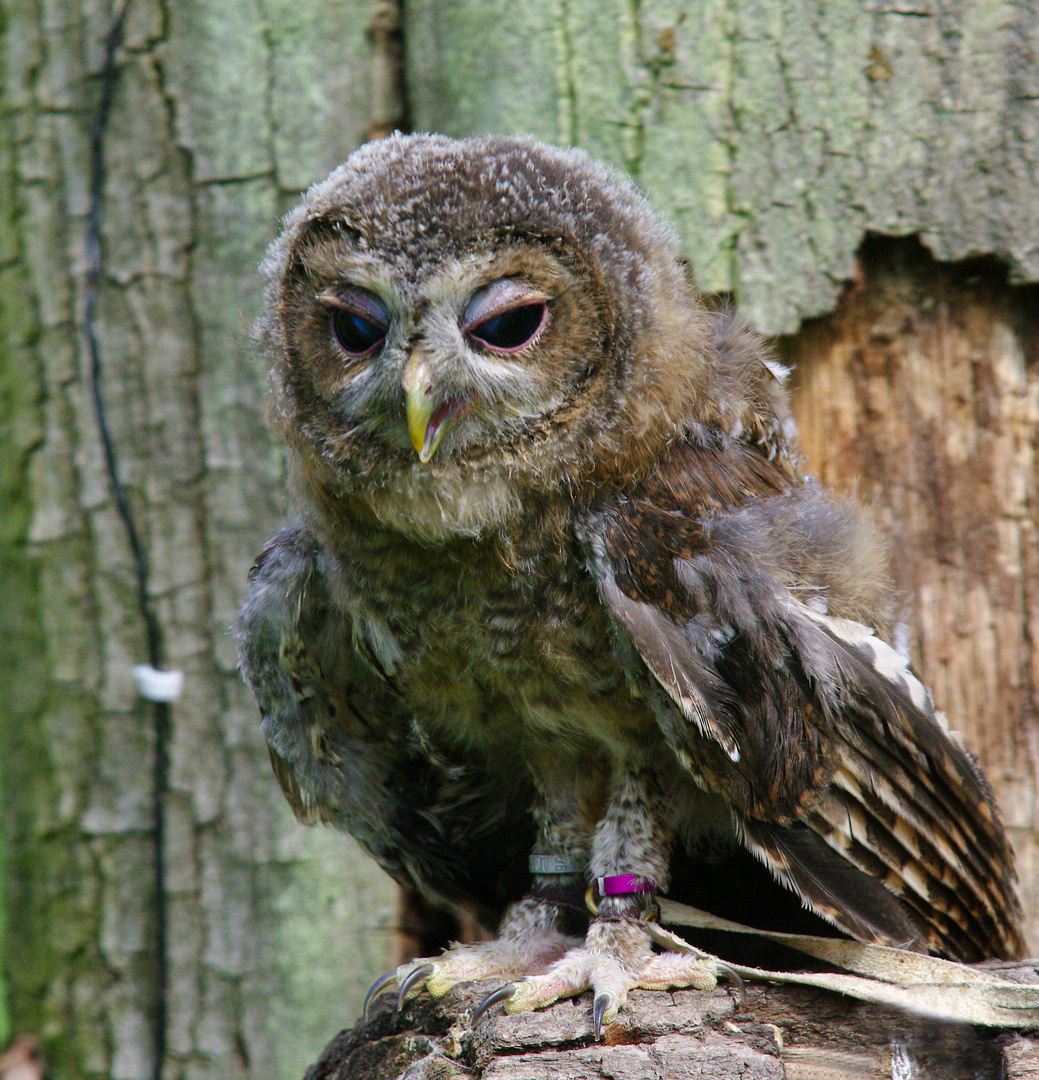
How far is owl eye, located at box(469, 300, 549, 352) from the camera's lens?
2.03 metres

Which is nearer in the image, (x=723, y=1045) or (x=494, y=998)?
(x=723, y=1045)

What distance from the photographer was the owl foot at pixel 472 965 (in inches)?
86.7

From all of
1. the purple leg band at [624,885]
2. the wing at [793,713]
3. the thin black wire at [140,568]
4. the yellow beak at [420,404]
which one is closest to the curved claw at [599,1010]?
the purple leg band at [624,885]

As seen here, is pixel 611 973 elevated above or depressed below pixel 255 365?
below

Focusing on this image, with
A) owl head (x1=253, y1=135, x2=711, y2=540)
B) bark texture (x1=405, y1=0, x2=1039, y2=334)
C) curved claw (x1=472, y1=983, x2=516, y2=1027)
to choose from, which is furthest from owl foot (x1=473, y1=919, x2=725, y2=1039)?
bark texture (x1=405, y1=0, x2=1039, y2=334)

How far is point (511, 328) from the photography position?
205cm

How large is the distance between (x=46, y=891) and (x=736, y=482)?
2172mm

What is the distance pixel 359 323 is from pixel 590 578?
2.14ft

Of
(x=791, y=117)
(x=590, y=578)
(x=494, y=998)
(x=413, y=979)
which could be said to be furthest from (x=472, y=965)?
(x=791, y=117)

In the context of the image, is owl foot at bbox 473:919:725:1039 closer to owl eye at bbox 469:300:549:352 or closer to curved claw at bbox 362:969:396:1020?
curved claw at bbox 362:969:396:1020

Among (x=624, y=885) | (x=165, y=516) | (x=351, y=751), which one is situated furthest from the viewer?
(x=165, y=516)

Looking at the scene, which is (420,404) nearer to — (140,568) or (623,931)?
(623,931)

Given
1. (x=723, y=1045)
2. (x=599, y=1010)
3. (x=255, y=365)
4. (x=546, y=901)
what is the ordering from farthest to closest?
(x=255, y=365) → (x=546, y=901) → (x=599, y=1010) → (x=723, y=1045)

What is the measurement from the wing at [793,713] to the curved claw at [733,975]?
0.18 m
